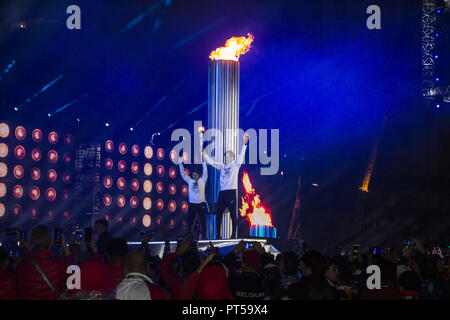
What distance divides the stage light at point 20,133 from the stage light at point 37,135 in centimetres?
29

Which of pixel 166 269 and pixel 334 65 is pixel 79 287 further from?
pixel 334 65

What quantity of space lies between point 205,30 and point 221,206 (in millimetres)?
8005

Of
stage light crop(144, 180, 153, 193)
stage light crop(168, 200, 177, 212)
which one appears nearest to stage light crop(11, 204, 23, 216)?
stage light crop(144, 180, 153, 193)

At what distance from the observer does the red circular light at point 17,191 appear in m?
14.1

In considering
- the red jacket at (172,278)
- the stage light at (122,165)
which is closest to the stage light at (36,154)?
the stage light at (122,165)

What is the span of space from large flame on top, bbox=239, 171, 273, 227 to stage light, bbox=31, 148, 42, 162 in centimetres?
816

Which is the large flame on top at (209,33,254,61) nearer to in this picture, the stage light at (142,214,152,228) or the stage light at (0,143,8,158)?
the stage light at (142,214,152,228)

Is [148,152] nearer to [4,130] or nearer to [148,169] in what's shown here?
[148,169]

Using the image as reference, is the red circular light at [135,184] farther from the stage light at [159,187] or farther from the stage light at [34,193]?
the stage light at [34,193]

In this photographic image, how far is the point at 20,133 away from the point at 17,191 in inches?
60.7

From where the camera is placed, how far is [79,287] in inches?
Answer: 211

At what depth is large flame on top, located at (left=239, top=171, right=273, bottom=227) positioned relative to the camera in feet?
65.9

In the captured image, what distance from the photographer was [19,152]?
14.3 m

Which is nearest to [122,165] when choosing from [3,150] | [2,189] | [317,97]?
[3,150]
